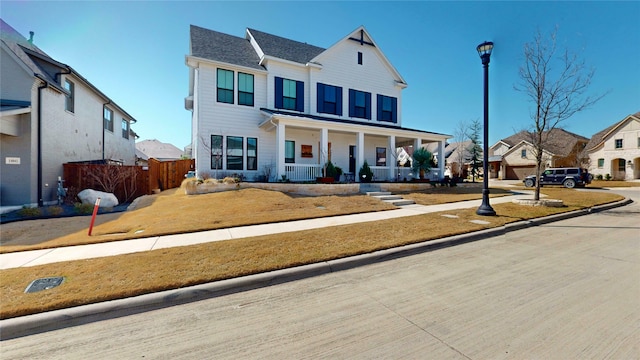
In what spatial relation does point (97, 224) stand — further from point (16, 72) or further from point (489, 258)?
point (489, 258)

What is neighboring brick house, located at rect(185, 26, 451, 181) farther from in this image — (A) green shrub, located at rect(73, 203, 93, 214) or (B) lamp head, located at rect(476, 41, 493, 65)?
A: (B) lamp head, located at rect(476, 41, 493, 65)

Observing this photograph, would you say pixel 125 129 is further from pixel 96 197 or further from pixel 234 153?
pixel 234 153

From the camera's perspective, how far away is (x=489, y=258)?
5098 millimetres

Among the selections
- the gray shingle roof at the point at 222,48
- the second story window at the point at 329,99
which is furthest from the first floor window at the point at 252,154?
the second story window at the point at 329,99

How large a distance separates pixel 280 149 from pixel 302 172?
2.02 meters

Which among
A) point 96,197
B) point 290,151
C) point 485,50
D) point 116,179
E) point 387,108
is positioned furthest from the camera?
point 387,108

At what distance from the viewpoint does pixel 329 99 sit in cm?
1805

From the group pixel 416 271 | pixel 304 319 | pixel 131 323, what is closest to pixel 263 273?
pixel 304 319

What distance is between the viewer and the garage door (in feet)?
121

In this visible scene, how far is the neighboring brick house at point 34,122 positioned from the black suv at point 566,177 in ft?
113

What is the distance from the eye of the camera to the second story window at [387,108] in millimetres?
19909

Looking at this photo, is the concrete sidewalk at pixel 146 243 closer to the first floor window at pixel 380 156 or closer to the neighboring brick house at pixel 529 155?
the first floor window at pixel 380 156

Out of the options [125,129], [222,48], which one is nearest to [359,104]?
[222,48]

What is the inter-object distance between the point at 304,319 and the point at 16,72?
1681 centimetres
